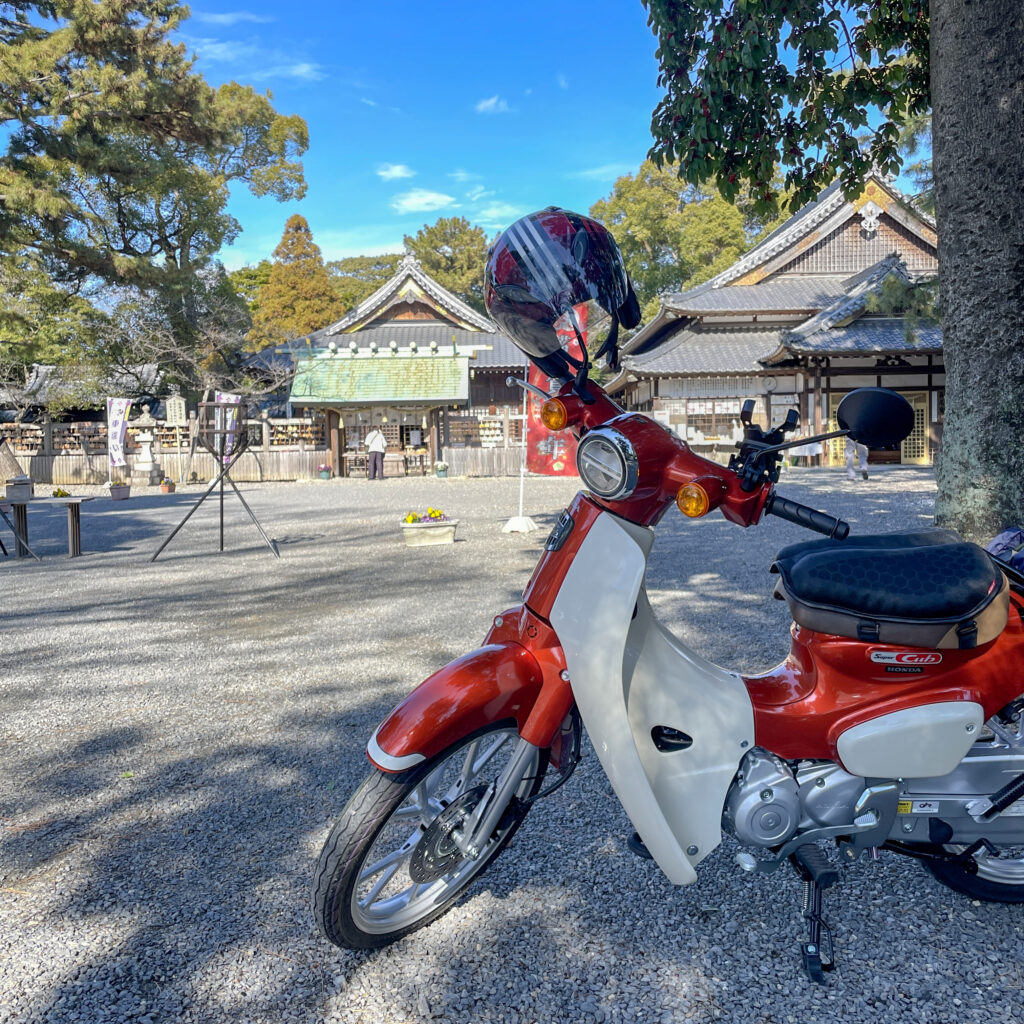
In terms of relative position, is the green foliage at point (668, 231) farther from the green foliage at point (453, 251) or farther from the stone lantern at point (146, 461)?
the stone lantern at point (146, 461)

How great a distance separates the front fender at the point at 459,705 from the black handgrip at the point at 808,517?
69 cm

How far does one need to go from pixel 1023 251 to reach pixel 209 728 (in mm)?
4259

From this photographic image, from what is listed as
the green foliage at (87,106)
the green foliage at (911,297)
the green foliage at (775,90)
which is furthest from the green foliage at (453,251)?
the green foliage at (775,90)

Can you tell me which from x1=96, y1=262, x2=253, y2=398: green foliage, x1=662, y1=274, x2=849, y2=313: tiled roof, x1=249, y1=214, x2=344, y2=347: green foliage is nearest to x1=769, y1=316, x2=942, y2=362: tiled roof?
x1=662, y1=274, x2=849, y2=313: tiled roof

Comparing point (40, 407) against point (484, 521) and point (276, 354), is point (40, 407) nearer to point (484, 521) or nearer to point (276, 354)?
point (276, 354)

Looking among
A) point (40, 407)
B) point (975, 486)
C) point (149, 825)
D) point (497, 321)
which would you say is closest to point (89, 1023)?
point (149, 825)

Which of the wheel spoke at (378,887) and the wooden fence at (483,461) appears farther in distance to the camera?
the wooden fence at (483,461)

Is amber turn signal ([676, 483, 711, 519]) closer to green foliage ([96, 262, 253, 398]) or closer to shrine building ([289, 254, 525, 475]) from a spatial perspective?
shrine building ([289, 254, 525, 475])

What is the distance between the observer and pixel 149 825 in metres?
2.70

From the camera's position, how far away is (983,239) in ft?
11.6

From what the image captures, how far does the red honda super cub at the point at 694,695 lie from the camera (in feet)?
6.00

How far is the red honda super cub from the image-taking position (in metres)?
1.83

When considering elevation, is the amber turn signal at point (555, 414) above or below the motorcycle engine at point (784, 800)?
above

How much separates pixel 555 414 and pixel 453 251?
42.3 meters
